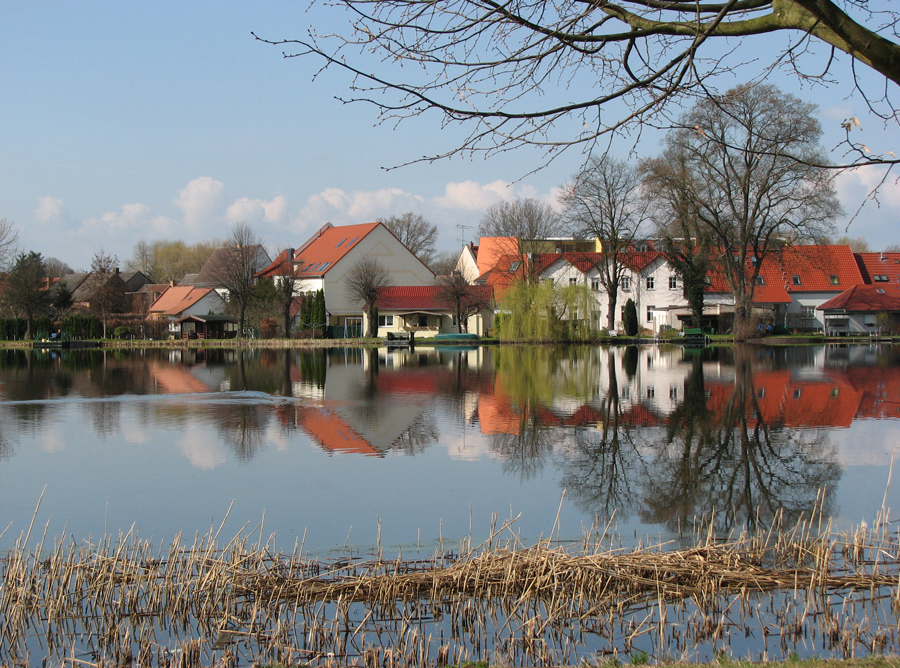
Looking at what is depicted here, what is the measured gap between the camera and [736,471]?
1115 centimetres

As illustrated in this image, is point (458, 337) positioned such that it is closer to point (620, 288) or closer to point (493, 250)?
point (493, 250)

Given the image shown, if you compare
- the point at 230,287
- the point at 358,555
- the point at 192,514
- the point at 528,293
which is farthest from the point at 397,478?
the point at 230,287

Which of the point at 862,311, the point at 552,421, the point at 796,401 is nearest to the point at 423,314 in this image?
the point at 862,311

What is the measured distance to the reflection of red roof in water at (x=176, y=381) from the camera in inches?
974

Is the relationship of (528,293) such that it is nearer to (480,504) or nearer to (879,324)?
(879,324)

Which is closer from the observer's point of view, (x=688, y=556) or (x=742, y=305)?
(x=688, y=556)

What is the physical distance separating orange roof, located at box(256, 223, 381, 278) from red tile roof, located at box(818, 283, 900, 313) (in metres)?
39.0

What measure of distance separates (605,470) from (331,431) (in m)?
6.11

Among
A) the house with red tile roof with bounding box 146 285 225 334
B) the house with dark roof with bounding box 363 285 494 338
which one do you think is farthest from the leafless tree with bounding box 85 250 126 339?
the house with dark roof with bounding box 363 285 494 338

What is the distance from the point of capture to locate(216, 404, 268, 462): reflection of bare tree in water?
13633mm

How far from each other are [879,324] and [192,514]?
64.1 metres

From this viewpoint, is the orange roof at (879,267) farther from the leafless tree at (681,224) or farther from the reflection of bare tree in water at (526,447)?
the reflection of bare tree in water at (526,447)

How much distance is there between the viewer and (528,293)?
57.3 meters

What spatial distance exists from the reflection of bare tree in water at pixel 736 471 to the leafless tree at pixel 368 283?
52447 mm
